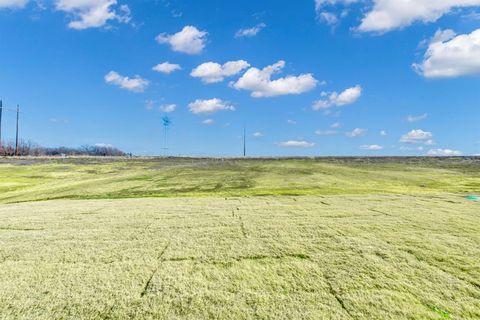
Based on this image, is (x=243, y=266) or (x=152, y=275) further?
(x=243, y=266)

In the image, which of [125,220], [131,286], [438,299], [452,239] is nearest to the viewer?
[438,299]

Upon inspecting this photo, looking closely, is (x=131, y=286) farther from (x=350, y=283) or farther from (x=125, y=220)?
(x=125, y=220)

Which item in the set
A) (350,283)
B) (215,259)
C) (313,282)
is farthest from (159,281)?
(350,283)

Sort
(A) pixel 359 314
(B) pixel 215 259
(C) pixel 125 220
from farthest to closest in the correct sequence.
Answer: (C) pixel 125 220, (B) pixel 215 259, (A) pixel 359 314

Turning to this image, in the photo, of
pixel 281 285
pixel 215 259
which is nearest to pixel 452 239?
pixel 281 285

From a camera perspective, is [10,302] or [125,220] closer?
[10,302]

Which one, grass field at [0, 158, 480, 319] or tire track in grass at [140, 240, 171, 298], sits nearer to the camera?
grass field at [0, 158, 480, 319]

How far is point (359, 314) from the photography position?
245 inches

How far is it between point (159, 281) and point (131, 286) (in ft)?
1.93

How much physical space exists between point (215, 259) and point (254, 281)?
156 cm

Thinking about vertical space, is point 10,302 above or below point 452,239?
below

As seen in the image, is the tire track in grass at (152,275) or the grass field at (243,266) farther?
the tire track in grass at (152,275)

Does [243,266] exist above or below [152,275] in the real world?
above

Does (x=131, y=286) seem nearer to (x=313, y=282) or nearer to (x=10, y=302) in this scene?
(x=10, y=302)
